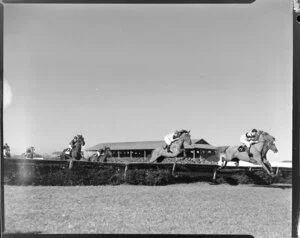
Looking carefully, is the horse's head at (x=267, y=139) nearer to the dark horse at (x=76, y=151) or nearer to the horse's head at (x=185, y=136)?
the horse's head at (x=185, y=136)

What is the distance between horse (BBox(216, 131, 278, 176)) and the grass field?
0.17 m

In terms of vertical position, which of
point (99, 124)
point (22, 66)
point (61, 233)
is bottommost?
point (61, 233)

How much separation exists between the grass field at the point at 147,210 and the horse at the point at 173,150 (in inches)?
9.3

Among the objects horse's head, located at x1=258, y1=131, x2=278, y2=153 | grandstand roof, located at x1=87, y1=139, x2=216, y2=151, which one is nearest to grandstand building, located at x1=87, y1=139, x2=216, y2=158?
grandstand roof, located at x1=87, y1=139, x2=216, y2=151

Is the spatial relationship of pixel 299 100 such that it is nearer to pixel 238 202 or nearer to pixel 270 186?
pixel 270 186

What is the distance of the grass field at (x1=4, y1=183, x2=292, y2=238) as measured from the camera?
2.51 metres

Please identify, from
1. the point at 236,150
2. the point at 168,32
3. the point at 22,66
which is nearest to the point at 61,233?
the point at 22,66

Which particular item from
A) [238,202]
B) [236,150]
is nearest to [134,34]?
[236,150]

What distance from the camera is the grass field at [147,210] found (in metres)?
2.51

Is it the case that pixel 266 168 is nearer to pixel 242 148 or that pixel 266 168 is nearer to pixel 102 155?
pixel 242 148

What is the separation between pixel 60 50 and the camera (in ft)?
8.18

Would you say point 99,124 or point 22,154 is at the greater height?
point 99,124

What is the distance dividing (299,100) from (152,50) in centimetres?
105

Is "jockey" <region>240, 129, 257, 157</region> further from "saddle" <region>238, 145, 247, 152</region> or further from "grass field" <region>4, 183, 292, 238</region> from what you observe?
"grass field" <region>4, 183, 292, 238</region>
